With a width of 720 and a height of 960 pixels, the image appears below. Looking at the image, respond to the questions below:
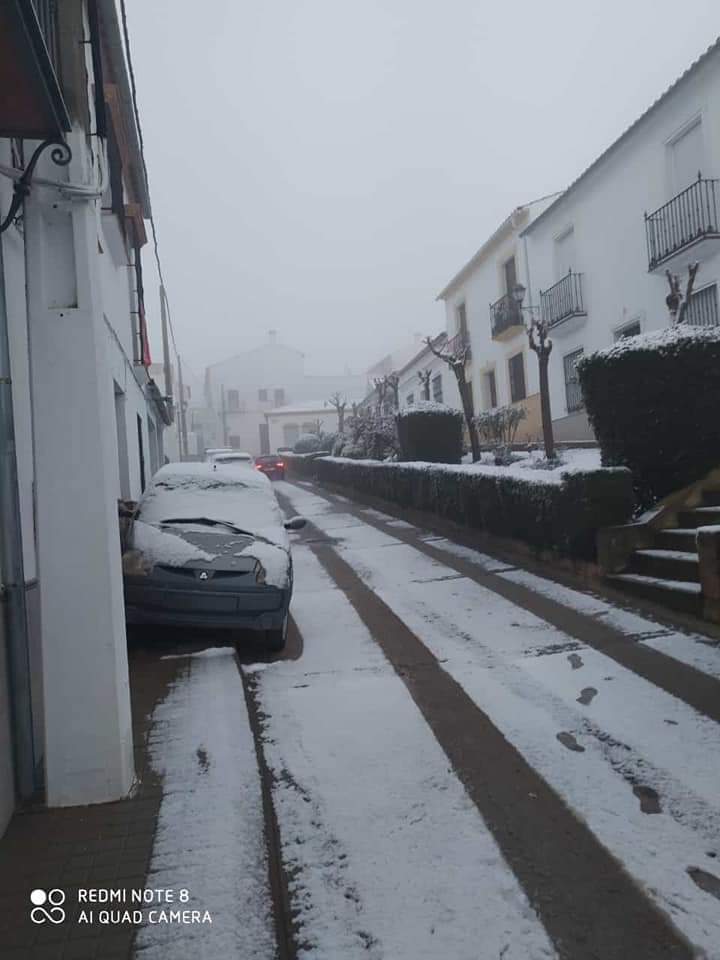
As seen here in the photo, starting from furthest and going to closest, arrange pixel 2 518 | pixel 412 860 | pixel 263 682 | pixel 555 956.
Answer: pixel 263 682 → pixel 2 518 → pixel 412 860 → pixel 555 956

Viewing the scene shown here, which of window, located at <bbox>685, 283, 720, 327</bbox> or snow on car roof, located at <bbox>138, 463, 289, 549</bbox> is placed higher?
window, located at <bbox>685, 283, 720, 327</bbox>

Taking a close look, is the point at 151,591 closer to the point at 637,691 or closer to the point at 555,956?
the point at 637,691

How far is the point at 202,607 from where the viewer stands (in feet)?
18.1

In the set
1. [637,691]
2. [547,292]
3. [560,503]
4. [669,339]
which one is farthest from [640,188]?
[637,691]

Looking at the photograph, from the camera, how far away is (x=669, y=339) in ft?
25.5

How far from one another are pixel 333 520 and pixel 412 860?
40.3 ft

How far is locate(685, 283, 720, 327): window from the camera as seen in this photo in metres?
13.4

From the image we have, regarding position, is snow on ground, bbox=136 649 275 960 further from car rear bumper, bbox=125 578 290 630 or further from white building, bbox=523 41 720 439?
white building, bbox=523 41 720 439

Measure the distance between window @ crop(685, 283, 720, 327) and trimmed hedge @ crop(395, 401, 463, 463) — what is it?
5.36m

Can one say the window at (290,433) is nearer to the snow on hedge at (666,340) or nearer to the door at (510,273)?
the door at (510,273)

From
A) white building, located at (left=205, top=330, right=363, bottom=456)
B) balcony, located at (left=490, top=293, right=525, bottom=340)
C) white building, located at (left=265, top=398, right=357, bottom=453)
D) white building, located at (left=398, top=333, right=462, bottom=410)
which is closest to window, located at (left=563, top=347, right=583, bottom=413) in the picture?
balcony, located at (left=490, top=293, right=525, bottom=340)

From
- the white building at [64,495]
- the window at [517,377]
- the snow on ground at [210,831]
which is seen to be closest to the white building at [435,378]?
the window at [517,377]

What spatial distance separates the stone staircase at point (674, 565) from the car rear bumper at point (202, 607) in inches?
129

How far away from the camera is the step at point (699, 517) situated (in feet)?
22.3
